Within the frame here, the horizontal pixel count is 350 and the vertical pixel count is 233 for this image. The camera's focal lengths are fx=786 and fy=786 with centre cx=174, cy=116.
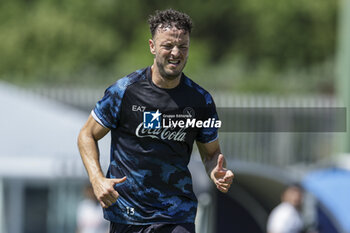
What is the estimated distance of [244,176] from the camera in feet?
42.2

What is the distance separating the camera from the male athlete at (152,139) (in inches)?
189

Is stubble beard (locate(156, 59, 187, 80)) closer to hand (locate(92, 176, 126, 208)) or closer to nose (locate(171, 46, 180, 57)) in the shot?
nose (locate(171, 46, 180, 57))

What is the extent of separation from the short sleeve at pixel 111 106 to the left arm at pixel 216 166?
612 mm

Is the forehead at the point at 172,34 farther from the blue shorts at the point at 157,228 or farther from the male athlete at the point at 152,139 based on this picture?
the blue shorts at the point at 157,228

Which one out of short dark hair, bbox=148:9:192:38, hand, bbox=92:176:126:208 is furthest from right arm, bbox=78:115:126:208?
short dark hair, bbox=148:9:192:38

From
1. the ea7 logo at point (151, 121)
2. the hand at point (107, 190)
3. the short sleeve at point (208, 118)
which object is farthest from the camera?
the short sleeve at point (208, 118)

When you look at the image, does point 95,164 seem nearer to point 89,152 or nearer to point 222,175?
point 89,152

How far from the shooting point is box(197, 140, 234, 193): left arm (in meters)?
4.71

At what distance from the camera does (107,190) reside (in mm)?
4496

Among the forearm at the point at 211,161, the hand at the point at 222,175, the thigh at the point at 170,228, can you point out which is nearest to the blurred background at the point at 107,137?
the forearm at the point at 211,161

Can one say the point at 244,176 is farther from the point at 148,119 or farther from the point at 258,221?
the point at 148,119

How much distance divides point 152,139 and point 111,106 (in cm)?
32

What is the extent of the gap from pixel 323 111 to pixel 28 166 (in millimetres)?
6327

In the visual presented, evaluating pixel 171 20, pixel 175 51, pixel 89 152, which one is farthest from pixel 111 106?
pixel 171 20
